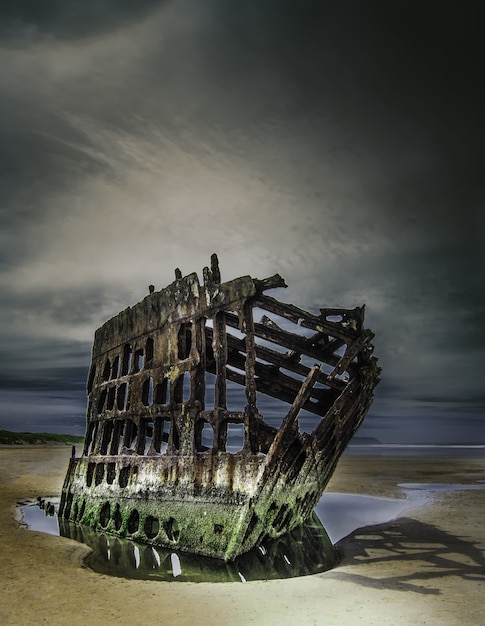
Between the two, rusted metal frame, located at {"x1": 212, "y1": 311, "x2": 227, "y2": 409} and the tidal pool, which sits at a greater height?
rusted metal frame, located at {"x1": 212, "y1": 311, "x2": 227, "y2": 409}

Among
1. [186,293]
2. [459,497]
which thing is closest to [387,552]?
[186,293]

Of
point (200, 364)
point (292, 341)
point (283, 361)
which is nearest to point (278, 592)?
point (200, 364)

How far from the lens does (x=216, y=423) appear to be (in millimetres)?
7766

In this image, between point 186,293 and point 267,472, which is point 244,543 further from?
point 186,293

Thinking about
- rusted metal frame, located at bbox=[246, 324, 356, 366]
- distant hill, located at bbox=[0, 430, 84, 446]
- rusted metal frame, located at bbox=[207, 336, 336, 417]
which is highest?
rusted metal frame, located at bbox=[246, 324, 356, 366]

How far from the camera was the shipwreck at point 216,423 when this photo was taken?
739 cm

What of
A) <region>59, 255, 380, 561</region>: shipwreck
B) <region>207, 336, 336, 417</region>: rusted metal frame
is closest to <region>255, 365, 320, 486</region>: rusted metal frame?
<region>59, 255, 380, 561</region>: shipwreck

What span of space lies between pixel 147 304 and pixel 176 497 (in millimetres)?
3823

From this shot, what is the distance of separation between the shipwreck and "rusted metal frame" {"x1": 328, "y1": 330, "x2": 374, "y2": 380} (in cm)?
2

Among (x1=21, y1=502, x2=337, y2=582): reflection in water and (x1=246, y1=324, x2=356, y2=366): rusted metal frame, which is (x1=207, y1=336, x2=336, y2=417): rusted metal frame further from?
(x1=21, y1=502, x2=337, y2=582): reflection in water

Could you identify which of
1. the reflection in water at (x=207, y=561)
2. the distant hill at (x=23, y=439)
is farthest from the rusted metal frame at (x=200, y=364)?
the distant hill at (x=23, y=439)

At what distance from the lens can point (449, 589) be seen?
Result: 6.07m

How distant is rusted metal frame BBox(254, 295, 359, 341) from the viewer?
7883 millimetres

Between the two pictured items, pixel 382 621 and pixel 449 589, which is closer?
pixel 382 621
